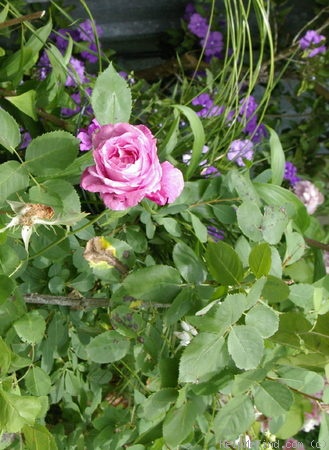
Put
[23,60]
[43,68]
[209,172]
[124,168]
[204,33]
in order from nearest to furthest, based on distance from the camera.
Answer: [124,168]
[23,60]
[209,172]
[43,68]
[204,33]

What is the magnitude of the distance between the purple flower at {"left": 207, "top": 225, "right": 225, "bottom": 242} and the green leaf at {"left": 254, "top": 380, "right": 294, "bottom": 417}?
0.34 m

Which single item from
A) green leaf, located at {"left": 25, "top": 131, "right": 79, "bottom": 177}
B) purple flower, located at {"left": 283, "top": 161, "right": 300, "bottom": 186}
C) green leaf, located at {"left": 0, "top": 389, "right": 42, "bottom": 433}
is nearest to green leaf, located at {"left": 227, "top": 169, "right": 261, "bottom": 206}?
green leaf, located at {"left": 25, "top": 131, "right": 79, "bottom": 177}

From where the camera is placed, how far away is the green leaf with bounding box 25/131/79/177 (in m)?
0.56

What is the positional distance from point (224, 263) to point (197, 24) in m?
1.16

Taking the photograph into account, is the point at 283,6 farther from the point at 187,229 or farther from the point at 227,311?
the point at 227,311

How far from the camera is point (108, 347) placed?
2.18 feet

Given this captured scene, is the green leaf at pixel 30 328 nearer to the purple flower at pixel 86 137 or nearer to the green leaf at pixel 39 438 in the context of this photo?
the green leaf at pixel 39 438

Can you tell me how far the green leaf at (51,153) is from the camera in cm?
56

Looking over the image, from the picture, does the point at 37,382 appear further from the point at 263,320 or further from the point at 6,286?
the point at 263,320

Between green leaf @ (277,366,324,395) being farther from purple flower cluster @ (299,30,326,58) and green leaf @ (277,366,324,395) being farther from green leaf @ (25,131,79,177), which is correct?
purple flower cluster @ (299,30,326,58)

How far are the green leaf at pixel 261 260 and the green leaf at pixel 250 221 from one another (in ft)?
0.29

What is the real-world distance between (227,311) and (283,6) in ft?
4.41

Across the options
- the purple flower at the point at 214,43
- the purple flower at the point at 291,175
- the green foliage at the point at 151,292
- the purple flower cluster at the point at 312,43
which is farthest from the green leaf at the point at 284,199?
the purple flower at the point at 214,43

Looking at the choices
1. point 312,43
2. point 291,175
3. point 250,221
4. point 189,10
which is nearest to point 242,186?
point 250,221
